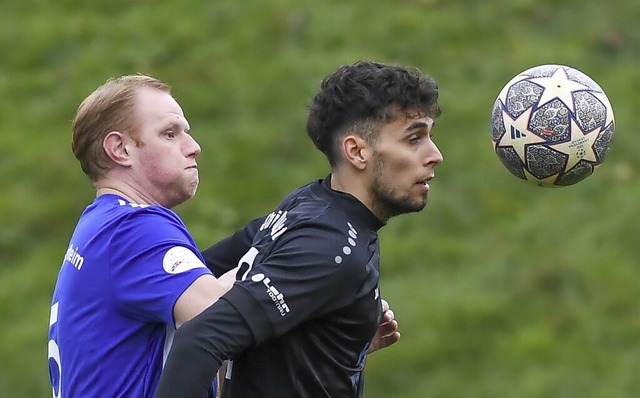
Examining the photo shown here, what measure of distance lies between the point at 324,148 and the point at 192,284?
836 mm

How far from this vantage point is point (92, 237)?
15.0ft

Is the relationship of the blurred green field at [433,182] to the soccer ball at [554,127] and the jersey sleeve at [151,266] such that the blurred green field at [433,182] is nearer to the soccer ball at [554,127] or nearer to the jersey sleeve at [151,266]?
the soccer ball at [554,127]

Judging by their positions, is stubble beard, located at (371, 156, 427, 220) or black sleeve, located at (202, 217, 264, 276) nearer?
stubble beard, located at (371, 156, 427, 220)

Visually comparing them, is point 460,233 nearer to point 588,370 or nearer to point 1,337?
point 588,370

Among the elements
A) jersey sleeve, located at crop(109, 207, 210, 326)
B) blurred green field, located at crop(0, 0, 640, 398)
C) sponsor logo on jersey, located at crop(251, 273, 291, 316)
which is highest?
blurred green field, located at crop(0, 0, 640, 398)

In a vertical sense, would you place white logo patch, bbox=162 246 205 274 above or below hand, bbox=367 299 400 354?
above

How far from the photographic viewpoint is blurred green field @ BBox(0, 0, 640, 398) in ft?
32.1

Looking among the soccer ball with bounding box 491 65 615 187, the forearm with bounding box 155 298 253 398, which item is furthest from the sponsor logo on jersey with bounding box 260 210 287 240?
the soccer ball with bounding box 491 65 615 187

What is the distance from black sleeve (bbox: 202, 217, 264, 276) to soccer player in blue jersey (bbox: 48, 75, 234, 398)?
16.5 inches

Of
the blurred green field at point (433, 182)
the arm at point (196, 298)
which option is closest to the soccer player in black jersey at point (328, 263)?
the arm at point (196, 298)

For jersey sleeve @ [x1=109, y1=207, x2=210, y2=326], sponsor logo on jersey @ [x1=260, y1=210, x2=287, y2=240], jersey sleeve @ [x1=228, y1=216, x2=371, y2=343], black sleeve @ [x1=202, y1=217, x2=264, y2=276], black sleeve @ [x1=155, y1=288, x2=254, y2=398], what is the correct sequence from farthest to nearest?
black sleeve @ [x1=202, y1=217, x2=264, y2=276] → sponsor logo on jersey @ [x1=260, y1=210, x2=287, y2=240] → jersey sleeve @ [x1=109, y1=207, x2=210, y2=326] → jersey sleeve @ [x1=228, y1=216, x2=371, y2=343] → black sleeve @ [x1=155, y1=288, x2=254, y2=398]

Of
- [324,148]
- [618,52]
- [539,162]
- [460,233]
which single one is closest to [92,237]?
[324,148]

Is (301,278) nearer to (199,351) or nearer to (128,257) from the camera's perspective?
(199,351)

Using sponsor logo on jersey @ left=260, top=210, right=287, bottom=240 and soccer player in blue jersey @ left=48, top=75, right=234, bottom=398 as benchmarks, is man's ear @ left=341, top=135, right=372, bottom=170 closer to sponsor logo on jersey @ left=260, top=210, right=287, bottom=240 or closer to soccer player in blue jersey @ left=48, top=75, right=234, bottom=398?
sponsor logo on jersey @ left=260, top=210, right=287, bottom=240
